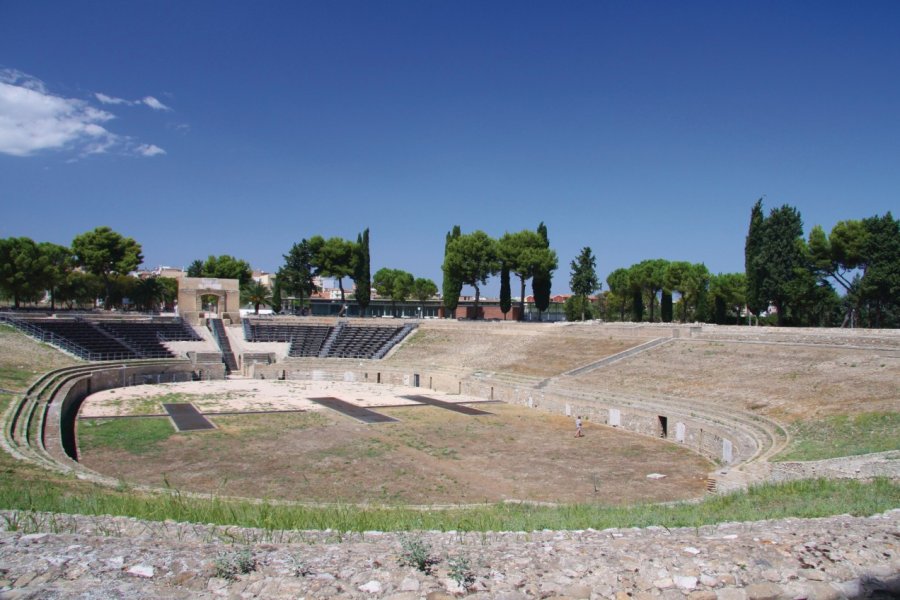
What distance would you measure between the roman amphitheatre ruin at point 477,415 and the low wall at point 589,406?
0.09 meters

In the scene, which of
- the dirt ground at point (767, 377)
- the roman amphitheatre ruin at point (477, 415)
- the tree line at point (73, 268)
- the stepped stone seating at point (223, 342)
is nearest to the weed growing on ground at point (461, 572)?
the roman amphitheatre ruin at point (477, 415)

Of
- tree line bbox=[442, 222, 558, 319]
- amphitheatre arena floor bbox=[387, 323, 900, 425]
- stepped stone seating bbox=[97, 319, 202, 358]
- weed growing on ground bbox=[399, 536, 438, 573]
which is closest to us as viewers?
weed growing on ground bbox=[399, 536, 438, 573]

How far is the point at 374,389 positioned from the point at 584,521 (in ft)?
99.8

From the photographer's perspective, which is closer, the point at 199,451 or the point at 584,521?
the point at 584,521

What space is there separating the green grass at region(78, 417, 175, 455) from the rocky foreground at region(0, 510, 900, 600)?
14046 mm

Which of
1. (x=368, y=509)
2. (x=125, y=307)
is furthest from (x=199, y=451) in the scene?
(x=125, y=307)

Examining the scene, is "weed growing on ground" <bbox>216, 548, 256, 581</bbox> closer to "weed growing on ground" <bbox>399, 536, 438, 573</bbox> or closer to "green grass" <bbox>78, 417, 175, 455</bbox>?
"weed growing on ground" <bbox>399, 536, 438, 573</bbox>

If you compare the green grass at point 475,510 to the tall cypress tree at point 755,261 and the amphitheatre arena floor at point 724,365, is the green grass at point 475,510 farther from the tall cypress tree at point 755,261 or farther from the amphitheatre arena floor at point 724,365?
the tall cypress tree at point 755,261

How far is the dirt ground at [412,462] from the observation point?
655 inches

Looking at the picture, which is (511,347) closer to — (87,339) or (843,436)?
(843,436)

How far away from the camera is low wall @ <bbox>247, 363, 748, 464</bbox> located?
72.5 ft

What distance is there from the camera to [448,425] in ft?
87.8

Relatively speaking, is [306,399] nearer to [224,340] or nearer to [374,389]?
[374,389]

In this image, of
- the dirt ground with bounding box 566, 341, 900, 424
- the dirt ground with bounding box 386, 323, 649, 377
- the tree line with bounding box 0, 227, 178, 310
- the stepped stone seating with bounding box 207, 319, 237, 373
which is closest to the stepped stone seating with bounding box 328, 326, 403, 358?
the dirt ground with bounding box 386, 323, 649, 377
